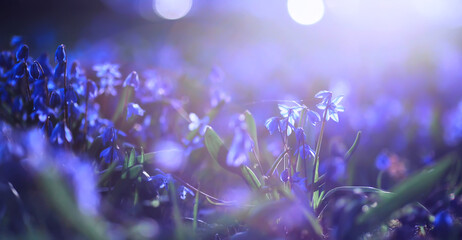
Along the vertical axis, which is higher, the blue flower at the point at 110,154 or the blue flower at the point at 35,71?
the blue flower at the point at 35,71

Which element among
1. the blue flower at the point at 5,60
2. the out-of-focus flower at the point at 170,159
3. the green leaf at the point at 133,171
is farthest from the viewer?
the blue flower at the point at 5,60

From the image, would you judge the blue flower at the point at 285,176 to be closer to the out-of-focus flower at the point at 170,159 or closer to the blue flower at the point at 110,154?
the out-of-focus flower at the point at 170,159

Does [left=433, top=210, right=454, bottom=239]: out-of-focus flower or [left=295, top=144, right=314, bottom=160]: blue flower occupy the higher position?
[left=295, top=144, right=314, bottom=160]: blue flower

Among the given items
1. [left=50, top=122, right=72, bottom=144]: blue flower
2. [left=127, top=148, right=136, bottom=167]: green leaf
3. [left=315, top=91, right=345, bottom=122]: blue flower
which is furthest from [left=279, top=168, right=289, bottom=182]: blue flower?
[left=50, top=122, right=72, bottom=144]: blue flower

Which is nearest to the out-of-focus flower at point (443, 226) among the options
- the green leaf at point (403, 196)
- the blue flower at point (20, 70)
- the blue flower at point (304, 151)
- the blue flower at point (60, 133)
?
the green leaf at point (403, 196)

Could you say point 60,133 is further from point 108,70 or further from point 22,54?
point 108,70

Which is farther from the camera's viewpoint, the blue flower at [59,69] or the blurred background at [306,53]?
the blurred background at [306,53]

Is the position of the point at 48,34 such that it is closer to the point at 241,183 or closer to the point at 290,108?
the point at 241,183

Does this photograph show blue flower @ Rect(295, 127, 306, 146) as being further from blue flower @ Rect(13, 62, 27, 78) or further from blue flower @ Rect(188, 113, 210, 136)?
blue flower @ Rect(13, 62, 27, 78)

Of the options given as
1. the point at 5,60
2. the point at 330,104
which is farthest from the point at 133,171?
the point at 5,60
